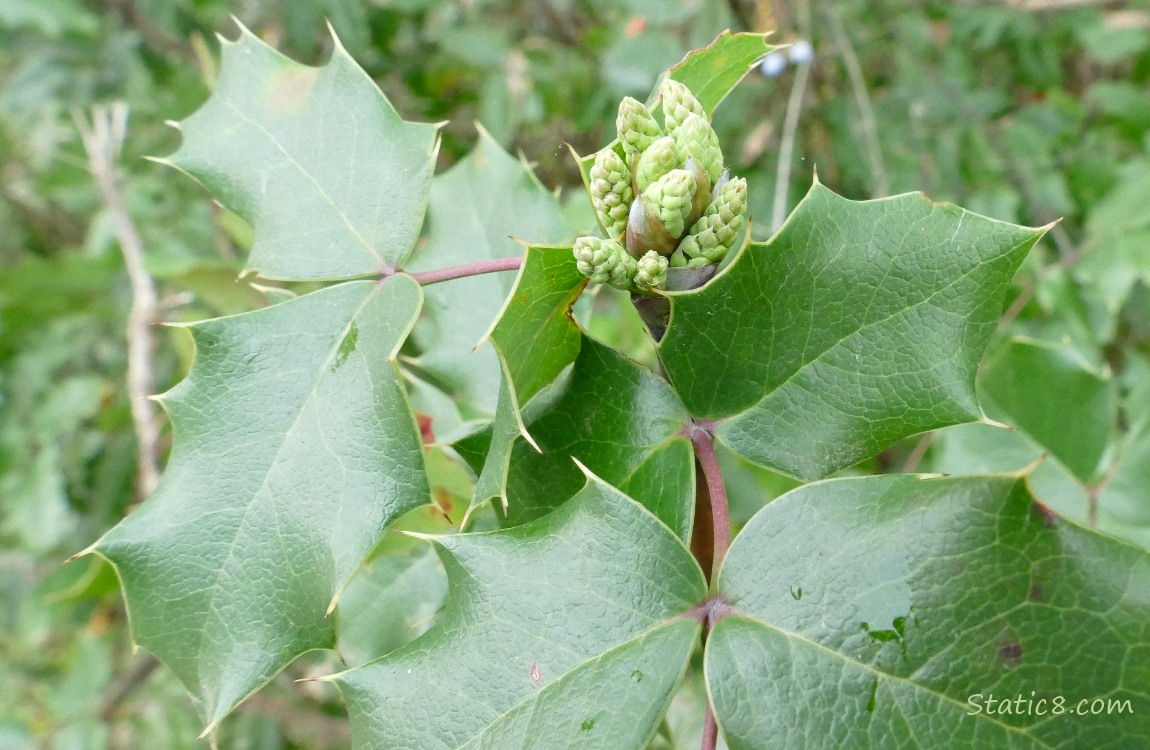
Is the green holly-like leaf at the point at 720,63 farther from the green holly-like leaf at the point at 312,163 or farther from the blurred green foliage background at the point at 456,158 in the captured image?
the blurred green foliage background at the point at 456,158

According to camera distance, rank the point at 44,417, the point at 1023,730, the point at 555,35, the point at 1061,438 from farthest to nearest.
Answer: the point at 555,35 → the point at 44,417 → the point at 1061,438 → the point at 1023,730

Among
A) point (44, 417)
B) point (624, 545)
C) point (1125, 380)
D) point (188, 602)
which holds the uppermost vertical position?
point (624, 545)

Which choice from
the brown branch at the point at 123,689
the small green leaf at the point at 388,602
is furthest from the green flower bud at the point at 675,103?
the brown branch at the point at 123,689

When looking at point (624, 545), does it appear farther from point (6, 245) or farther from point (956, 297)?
point (6, 245)

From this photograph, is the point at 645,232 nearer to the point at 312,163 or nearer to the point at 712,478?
the point at 712,478

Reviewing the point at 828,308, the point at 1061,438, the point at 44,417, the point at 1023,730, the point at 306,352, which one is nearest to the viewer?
the point at 1023,730

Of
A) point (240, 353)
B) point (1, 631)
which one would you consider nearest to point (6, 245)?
point (1, 631)

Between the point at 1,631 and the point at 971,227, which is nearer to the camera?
the point at 971,227

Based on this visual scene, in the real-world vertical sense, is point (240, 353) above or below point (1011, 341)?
above

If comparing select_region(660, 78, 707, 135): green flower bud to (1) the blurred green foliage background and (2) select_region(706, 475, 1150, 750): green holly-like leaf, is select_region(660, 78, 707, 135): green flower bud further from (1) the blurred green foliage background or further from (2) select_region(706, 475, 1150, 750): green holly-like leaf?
(1) the blurred green foliage background
